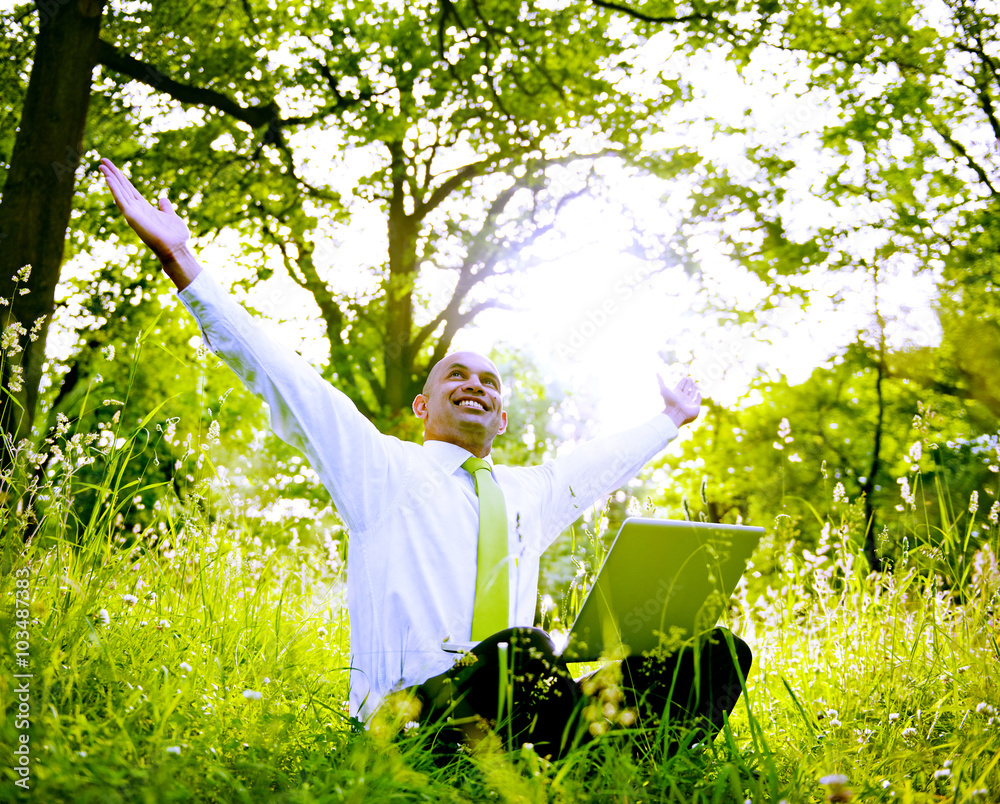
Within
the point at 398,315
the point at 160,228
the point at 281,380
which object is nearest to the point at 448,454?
the point at 281,380

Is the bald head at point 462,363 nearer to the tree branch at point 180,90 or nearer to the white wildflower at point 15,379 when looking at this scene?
the white wildflower at point 15,379

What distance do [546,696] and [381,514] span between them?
86cm

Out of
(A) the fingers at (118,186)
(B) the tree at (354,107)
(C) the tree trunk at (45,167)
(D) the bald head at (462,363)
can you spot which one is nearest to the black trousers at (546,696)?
(D) the bald head at (462,363)

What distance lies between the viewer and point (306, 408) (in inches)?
96.1

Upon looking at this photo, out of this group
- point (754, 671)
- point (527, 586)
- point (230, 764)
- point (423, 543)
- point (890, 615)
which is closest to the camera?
point (230, 764)

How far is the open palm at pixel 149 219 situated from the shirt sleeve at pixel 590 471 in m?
1.68

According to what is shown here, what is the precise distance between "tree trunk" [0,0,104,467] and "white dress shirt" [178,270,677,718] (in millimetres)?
3168

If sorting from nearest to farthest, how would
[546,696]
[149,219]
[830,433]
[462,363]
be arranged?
1. [546,696]
2. [149,219]
3. [462,363]
4. [830,433]

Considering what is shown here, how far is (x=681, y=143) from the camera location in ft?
36.1

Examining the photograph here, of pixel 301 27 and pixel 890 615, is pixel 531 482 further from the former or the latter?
pixel 301 27

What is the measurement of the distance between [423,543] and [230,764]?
90cm

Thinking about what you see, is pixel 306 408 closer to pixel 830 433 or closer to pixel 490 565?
pixel 490 565

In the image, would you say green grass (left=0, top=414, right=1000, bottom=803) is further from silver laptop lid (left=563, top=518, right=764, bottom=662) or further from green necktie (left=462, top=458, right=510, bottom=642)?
green necktie (left=462, top=458, right=510, bottom=642)

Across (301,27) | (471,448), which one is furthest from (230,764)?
(301,27)
